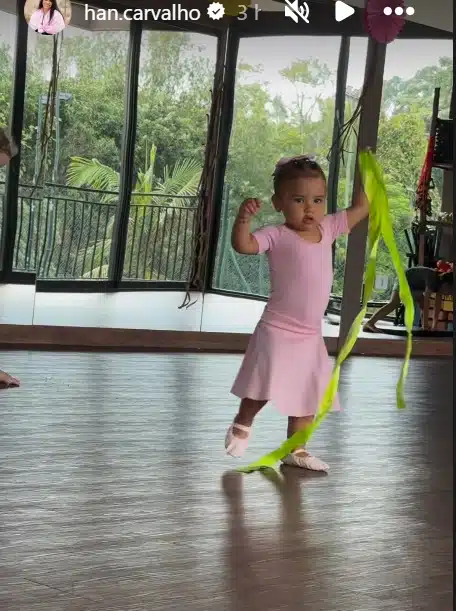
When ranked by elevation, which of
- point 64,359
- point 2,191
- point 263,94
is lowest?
point 64,359

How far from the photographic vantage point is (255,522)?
2797mm

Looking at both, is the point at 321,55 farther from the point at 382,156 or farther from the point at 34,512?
the point at 34,512

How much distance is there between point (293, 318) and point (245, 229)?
0.34 meters

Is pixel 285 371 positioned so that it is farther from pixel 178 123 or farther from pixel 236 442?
pixel 178 123

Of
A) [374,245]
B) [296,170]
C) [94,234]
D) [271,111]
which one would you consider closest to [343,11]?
[271,111]

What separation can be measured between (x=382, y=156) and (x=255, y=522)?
5.72 metres

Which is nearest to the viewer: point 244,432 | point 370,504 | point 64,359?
point 370,504

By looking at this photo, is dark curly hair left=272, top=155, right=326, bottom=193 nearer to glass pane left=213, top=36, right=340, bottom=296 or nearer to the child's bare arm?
Answer: the child's bare arm

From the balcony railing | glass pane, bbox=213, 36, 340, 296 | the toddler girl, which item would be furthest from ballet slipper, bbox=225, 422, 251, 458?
glass pane, bbox=213, 36, 340, 296

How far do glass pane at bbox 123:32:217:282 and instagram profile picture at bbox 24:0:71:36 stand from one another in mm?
527

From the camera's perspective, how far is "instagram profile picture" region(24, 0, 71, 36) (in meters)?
6.82

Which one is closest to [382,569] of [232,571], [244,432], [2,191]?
[232,571]

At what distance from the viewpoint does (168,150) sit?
291 inches

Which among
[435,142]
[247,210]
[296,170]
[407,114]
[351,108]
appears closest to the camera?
[247,210]
